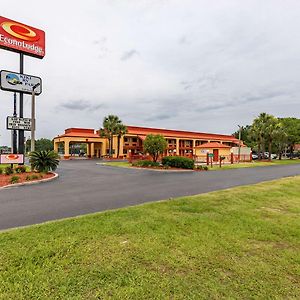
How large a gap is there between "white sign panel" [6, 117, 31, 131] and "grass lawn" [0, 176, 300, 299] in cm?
1650

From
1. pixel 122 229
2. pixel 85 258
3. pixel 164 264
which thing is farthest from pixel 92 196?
pixel 164 264

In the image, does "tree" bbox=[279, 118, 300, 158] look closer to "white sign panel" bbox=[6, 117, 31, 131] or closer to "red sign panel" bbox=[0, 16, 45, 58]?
"red sign panel" bbox=[0, 16, 45, 58]

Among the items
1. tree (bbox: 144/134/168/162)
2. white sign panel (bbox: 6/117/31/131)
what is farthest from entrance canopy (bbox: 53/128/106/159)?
white sign panel (bbox: 6/117/31/131)

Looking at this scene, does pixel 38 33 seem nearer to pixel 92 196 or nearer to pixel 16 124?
pixel 16 124

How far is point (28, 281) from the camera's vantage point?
287 cm

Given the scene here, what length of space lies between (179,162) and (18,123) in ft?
51.0

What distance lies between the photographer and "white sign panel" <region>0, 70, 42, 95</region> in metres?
19.0

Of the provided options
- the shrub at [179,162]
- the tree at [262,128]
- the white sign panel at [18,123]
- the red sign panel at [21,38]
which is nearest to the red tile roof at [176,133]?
the tree at [262,128]

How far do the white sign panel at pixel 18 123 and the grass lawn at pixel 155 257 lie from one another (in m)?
16.5

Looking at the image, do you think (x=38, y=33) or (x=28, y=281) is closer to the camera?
(x=28, y=281)

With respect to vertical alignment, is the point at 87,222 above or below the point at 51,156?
below

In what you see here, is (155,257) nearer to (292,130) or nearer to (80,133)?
(80,133)

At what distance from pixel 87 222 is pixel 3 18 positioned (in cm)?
2263

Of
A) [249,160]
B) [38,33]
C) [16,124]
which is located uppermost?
[38,33]
